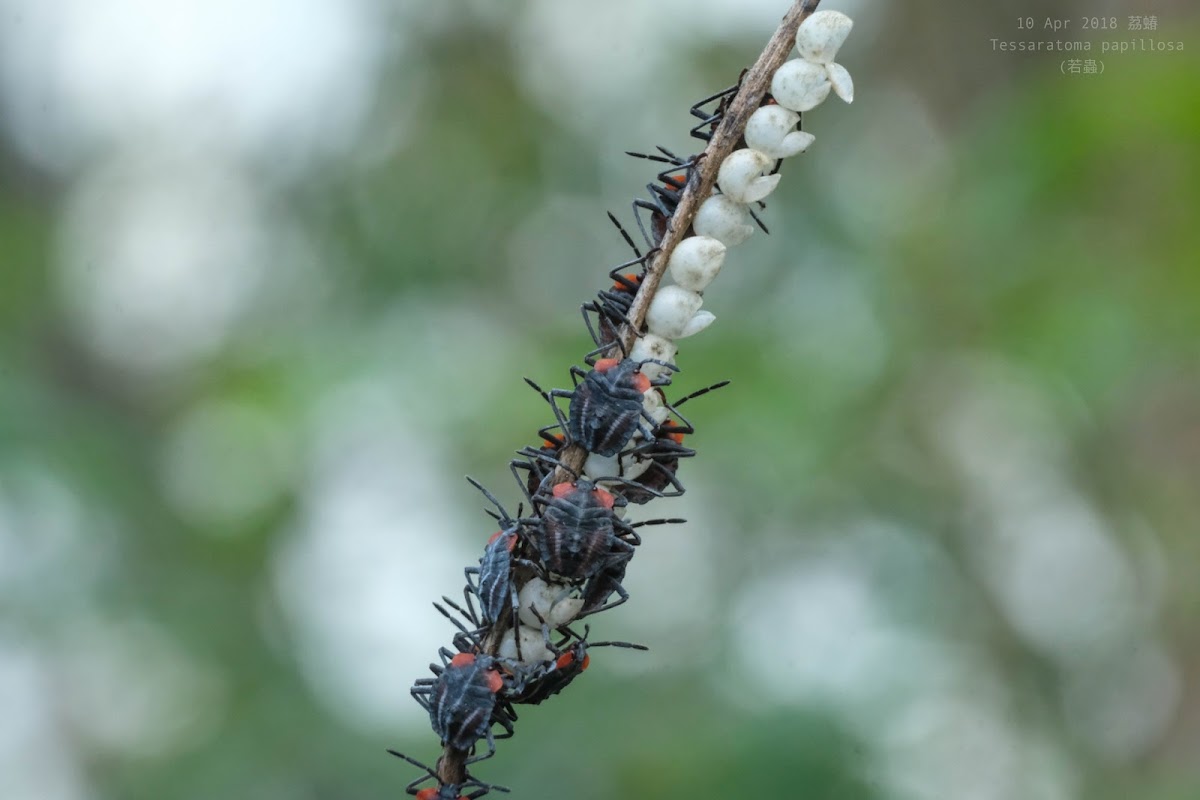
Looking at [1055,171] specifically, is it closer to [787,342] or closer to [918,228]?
[918,228]

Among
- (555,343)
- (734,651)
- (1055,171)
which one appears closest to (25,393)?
(555,343)

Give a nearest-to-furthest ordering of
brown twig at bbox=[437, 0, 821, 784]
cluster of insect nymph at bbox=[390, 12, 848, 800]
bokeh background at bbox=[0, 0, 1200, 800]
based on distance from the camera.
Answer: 1. cluster of insect nymph at bbox=[390, 12, 848, 800]
2. brown twig at bbox=[437, 0, 821, 784]
3. bokeh background at bbox=[0, 0, 1200, 800]

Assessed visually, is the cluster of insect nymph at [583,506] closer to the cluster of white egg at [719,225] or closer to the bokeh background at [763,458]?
the cluster of white egg at [719,225]

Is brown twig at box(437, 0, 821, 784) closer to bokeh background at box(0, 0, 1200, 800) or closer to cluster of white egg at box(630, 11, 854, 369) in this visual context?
cluster of white egg at box(630, 11, 854, 369)

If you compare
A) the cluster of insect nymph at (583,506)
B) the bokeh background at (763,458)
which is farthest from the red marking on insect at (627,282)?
the bokeh background at (763,458)

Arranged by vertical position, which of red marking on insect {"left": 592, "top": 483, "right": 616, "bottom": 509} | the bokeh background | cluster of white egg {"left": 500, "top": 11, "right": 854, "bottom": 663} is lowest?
red marking on insect {"left": 592, "top": 483, "right": 616, "bottom": 509}

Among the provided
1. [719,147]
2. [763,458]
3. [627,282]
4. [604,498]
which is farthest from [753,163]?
[763,458]

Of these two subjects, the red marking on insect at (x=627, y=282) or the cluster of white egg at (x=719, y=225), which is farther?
the red marking on insect at (x=627, y=282)

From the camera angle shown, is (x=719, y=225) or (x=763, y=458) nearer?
(x=719, y=225)

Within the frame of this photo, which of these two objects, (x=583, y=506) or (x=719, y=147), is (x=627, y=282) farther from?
(x=583, y=506)

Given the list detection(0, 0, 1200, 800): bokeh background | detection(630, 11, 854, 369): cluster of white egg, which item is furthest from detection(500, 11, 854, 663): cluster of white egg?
detection(0, 0, 1200, 800): bokeh background
